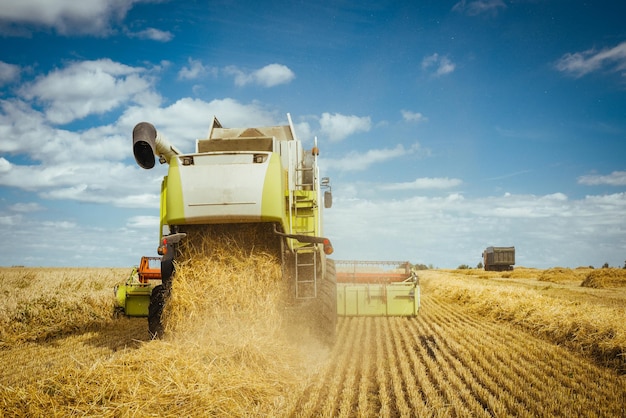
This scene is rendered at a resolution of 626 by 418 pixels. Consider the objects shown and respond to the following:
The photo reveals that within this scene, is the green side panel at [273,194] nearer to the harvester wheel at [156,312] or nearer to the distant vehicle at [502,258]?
the harvester wheel at [156,312]

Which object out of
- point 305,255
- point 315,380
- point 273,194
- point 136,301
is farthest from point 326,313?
point 136,301

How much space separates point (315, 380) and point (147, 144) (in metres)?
3.98

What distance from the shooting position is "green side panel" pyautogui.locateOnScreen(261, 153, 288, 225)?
608cm

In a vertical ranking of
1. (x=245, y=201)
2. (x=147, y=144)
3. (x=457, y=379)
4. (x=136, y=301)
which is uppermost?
(x=147, y=144)

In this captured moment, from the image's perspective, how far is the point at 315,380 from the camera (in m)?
5.59

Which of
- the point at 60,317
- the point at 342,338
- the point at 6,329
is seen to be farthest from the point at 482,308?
the point at 6,329

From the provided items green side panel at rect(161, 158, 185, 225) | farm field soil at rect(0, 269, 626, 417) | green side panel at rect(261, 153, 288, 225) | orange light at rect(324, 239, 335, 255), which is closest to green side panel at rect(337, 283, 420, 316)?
farm field soil at rect(0, 269, 626, 417)

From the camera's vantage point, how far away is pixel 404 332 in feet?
31.1

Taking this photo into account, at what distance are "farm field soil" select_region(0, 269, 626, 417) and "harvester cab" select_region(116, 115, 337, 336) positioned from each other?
117 cm

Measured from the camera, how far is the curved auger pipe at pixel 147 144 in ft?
20.8

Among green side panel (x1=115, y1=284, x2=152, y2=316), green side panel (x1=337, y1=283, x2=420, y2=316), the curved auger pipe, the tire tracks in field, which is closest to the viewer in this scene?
the tire tracks in field

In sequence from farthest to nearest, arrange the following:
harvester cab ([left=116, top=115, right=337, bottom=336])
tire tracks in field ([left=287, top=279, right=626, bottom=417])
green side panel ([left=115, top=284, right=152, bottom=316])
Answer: green side panel ([left=115, top=284, right=152, bottom=316]) < harvester cab ([left=116, top=115, right=337, bottom=336]) < tire tracks in field ([left=287, top=279, right=626, bottom=417])

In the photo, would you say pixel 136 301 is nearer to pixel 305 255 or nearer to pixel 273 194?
pixel 305 255

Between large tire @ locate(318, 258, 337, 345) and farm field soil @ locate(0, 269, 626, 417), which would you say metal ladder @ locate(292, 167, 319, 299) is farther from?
farm field soil @ locate(0, 269, 626, 417)
